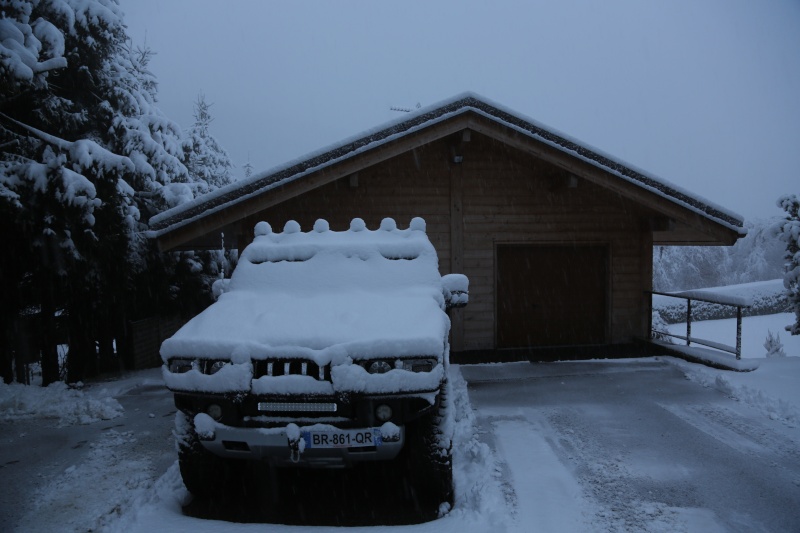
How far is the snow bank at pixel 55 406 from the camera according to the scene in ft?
20.8

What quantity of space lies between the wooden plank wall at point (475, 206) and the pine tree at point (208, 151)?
12.3 metres

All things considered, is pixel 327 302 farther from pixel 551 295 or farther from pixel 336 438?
pixel 551 295

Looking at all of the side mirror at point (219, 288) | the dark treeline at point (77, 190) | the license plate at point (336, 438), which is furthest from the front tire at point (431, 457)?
the dark treeline at point (77, 190)

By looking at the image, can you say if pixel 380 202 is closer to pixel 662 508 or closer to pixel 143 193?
pixel 143 193

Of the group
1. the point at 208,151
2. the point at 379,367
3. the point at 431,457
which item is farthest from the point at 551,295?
the point at 208,151

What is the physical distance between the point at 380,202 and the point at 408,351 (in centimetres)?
647

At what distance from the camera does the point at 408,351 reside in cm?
334

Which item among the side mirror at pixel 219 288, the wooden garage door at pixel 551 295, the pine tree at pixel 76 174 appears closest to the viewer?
the side mirror at pixel 219 288

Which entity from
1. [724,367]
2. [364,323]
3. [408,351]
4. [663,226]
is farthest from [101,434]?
[663,226]

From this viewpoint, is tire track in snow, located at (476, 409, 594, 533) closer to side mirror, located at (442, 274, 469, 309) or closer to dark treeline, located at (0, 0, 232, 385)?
side mirror, located at (442, 274, 469, 309)

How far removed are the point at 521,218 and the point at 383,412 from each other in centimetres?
706

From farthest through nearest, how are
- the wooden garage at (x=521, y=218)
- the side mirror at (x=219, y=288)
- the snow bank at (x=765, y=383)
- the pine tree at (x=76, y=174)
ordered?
1. the wooden garage at (x=521, y=218)
2. the pine tree at (x=76, y=174)
3. the snow bank at (x=765, y=383)
4. the side mirror at (x=219, y=288)

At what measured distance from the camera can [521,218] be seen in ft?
31.9

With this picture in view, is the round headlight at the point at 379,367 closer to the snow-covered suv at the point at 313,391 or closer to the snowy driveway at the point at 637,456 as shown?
the snow-covered suv at the point at 313,391
